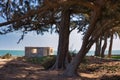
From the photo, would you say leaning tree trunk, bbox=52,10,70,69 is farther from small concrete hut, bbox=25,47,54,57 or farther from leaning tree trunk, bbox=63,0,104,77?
small concrete hut, bbox=25,47,54,57

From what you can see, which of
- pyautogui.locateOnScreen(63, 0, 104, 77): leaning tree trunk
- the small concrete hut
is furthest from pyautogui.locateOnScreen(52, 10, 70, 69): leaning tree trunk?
the small concrete hut

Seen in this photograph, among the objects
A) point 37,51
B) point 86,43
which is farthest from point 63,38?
point 37,51

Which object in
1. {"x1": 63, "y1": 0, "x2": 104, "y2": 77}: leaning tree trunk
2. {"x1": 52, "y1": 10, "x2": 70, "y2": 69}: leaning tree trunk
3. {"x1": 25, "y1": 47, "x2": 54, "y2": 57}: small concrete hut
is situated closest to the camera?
{"x1": 63, "y1": 0, "x2": 104, "y2": 77}: leaning tree trunk

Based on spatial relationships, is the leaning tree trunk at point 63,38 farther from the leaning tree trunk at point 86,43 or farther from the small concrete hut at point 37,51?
the small concrete hut at point 37,51

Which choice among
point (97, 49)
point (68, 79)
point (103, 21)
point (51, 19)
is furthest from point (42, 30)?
point (97, 49)

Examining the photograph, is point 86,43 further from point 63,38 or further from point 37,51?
point 37,51

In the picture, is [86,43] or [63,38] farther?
[63,38]

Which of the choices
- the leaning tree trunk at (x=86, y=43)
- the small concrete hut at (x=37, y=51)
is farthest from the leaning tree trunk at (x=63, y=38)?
the small concrete hut at (x=37, y=51)

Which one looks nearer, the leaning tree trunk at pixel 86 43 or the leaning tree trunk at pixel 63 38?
the leaning tree trunk at pixel 86 43

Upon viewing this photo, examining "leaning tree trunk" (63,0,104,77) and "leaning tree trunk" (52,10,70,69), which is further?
"leaning tree trunk" (52,10,70,69)

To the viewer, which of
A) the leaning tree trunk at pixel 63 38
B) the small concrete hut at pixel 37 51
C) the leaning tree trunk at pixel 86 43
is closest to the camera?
the leaning tree trunk at pixel 86 43

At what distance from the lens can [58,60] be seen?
73.1 ft

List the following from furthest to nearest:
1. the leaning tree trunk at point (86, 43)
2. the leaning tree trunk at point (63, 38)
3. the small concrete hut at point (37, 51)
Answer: the small concrete hut at point (37, 51), the leaning tree trunk at point (63, 38), the leaning tree trunk at point (86, 43)

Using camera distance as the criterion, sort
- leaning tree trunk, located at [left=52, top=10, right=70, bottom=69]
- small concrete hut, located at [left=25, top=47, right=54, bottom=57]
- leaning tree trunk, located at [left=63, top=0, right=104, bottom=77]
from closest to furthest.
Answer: leaning tree trunk, located at [left=63, top=0, right=104, bottom=77] → leaning tree trunk, located at [left=52, top=10, right=70, bottom=69] → small concrete hut, located at [left=25, top=47, right=54, bottom=57]
